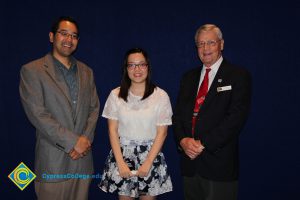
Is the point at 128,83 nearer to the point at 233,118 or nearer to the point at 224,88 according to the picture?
the point at 224,88

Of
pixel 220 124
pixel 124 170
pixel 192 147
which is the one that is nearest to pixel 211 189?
pixel 192 147

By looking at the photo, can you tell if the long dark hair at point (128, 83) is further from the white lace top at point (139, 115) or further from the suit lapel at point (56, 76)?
the suit lapel at point (56, 76)

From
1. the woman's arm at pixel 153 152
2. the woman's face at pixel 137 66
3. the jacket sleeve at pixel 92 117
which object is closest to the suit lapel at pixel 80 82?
the jacket sleeve at pixel 92 117

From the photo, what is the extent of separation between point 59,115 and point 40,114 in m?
0.15

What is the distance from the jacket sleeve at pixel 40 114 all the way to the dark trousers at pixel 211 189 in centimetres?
106

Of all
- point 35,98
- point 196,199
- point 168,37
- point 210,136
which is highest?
point 168,37

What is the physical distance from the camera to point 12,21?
2723mm

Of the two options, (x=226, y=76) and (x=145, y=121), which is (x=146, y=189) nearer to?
(x=145, y=121)

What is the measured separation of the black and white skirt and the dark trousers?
0.74 feet

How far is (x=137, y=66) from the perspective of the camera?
2.19 meters

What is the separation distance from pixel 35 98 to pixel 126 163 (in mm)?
891

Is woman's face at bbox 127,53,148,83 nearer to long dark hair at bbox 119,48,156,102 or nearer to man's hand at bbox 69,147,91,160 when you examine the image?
long dark hair at bbox 119,48,156,102

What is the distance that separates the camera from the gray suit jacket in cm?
211

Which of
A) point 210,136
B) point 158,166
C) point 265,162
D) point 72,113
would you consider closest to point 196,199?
point 158,166
